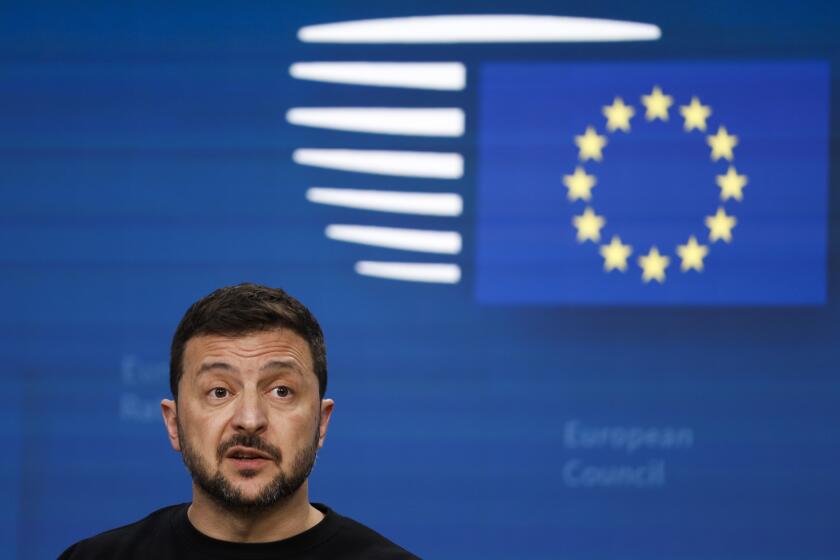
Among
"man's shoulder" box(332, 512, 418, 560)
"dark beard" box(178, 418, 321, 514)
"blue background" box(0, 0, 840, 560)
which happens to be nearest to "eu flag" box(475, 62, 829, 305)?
"blue background" box(0, 0, 840, 560)

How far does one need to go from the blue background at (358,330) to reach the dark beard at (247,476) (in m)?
1.31

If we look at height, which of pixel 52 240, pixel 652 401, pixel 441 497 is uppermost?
pixel 52 240

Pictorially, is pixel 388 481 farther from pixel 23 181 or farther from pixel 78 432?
pixel 23 181

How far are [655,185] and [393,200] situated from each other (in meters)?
0.67

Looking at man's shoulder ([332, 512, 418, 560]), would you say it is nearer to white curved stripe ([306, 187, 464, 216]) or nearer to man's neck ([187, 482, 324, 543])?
man's neck ([187, 482, 324, 543])

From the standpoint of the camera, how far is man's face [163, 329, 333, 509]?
1560 mm

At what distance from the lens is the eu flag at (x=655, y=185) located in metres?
2.87

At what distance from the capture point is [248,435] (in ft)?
5.09

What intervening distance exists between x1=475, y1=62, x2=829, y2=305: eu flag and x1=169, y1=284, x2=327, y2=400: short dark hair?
1271 mm

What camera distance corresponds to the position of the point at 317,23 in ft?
9.68

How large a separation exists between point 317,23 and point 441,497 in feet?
4.14

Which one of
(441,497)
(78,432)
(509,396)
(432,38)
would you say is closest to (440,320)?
(509,396)

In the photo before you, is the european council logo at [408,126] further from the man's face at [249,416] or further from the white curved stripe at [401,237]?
the man's face at [249,416]

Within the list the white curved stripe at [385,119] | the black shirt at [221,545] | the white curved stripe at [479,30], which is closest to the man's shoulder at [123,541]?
the black shirt at [221,545]
